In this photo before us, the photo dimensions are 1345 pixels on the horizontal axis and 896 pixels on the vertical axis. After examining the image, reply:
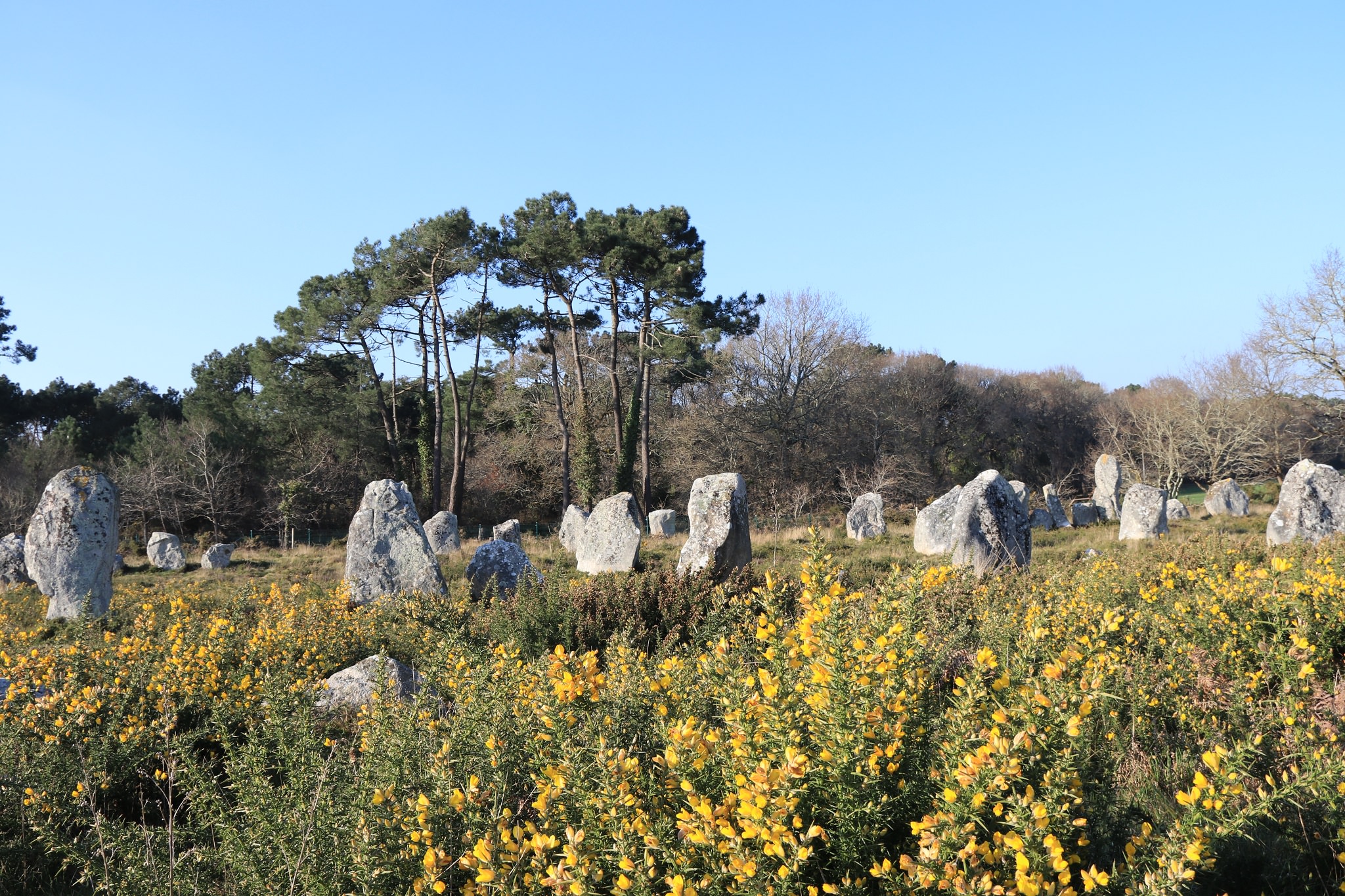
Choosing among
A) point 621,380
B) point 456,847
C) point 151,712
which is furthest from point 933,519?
point 621,380

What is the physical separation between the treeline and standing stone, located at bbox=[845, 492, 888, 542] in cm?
852

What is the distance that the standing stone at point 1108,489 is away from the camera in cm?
2266

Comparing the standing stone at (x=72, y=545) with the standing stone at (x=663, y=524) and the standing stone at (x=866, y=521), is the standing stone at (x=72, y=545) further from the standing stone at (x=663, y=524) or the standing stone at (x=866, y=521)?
the standing stone at (x=866, y=521)

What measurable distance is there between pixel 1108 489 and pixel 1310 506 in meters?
7.10

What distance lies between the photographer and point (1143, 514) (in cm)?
1783

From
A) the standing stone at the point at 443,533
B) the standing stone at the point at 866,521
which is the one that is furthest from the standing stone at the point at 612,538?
the standing stone at the point at 866,521

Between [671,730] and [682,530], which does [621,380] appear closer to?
[682,530]

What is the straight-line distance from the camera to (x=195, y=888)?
2.83 metres

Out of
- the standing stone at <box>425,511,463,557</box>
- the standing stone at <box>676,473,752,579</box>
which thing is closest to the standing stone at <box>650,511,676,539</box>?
the standing stone at <box>425,511,463,557</box>

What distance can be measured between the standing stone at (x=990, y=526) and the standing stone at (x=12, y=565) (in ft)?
51.8

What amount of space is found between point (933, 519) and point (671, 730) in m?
14.5

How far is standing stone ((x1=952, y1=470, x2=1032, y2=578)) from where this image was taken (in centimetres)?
1242

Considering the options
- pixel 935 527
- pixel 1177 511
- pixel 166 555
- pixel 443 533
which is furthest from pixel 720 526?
pixel 1177 511

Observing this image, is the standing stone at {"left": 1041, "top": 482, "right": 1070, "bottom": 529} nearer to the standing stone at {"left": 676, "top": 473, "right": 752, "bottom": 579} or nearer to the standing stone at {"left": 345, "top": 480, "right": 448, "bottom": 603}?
the standing stone at {"left": 676, "top": 473, "right": 752, "bottom": 579}
